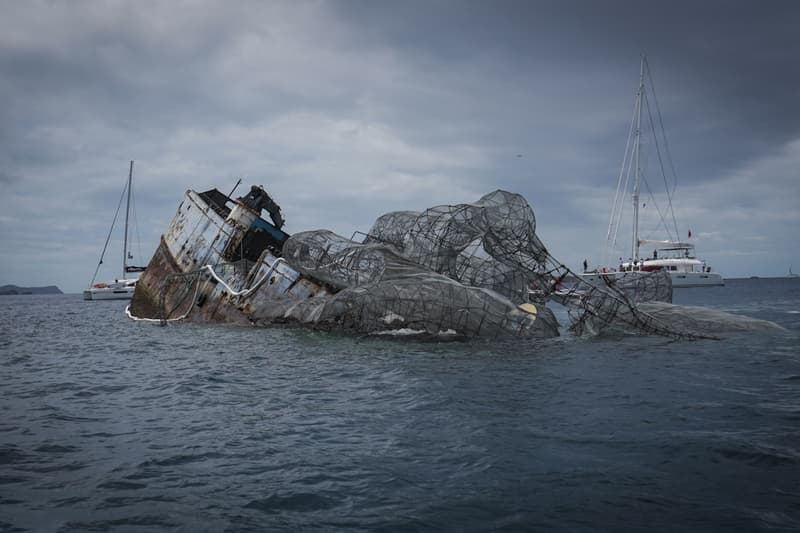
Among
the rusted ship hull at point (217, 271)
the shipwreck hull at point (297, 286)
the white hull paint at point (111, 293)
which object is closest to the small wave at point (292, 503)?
the shipwreck hull at point (297, 286)

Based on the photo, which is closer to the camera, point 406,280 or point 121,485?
point 121,485

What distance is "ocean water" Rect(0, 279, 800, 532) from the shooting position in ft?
11.3

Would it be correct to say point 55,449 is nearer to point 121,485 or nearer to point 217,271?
point 121,485

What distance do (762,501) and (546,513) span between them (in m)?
1.47

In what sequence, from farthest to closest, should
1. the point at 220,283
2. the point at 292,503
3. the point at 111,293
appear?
1. the point at 111,293
2. the point at 220,283
3. the point at 292,503

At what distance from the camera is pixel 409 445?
488 centimetres

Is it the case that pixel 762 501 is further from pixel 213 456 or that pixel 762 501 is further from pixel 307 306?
pixel 307 306

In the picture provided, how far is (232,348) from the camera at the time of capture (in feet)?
38.1

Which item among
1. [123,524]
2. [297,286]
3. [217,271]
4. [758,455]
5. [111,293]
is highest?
[217,271]

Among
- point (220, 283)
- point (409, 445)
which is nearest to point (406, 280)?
point (409, 445)

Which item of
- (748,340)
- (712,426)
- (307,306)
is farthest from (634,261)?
(712,426)

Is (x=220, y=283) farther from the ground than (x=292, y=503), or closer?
farther from the ground

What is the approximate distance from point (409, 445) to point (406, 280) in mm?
6456

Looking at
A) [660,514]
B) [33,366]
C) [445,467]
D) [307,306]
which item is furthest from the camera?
[307,306]
